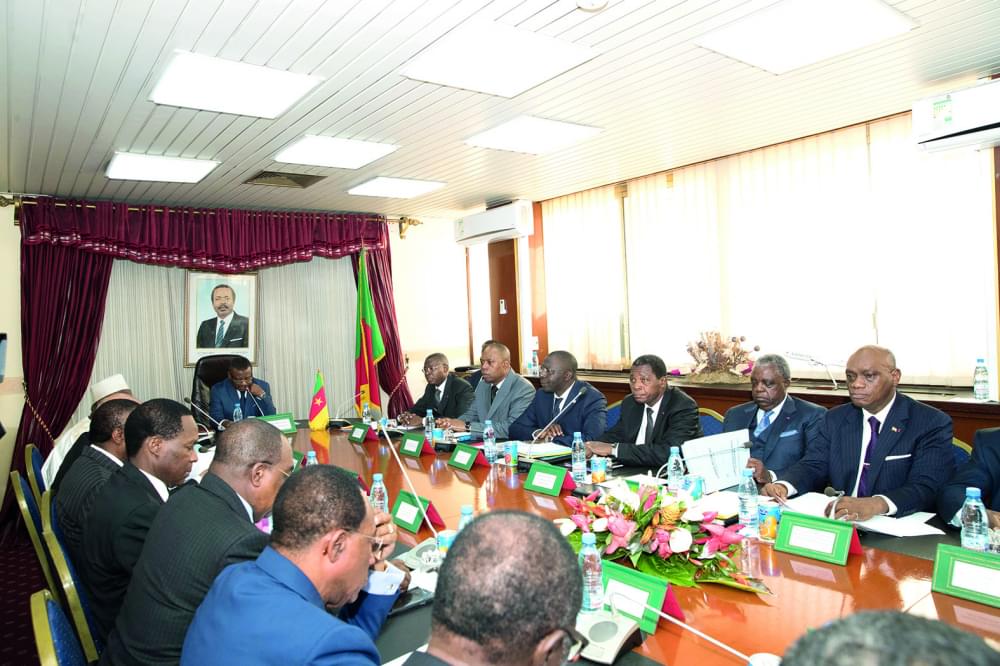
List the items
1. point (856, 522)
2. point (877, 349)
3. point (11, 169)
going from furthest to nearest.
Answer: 1. point (11, 169)
2. point (877, 349)
3. point (856, 522)

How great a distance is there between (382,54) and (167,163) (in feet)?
8.25

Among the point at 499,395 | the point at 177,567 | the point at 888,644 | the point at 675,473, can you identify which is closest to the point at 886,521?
the point at 675,473

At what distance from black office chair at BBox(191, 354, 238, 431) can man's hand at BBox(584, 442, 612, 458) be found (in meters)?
3.52

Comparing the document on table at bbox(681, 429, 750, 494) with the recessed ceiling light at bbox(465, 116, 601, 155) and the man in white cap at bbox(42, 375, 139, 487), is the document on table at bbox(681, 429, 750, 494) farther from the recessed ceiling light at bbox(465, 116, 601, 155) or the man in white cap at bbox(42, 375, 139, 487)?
the man in white cap at bbox(42, 375, 139, 487)

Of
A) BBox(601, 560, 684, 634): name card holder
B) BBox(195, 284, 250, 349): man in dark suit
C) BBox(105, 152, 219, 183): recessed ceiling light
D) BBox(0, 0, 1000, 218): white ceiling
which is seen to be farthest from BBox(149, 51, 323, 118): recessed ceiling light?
BBox(195, 284, 250, 349): man in dark suit

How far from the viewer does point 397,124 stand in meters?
4.20

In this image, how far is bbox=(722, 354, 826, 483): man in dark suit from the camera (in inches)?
124

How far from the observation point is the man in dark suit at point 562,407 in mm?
4112

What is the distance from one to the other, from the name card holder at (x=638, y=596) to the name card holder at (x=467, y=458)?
1.81 meters

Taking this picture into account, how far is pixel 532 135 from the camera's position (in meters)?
4.66

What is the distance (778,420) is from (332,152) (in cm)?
347

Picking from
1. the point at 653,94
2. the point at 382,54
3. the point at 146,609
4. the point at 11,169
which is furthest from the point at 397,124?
the point at 146,609

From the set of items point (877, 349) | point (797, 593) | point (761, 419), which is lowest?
point (797, 593)

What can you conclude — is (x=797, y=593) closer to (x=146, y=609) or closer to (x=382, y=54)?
(x=146, y=609)
